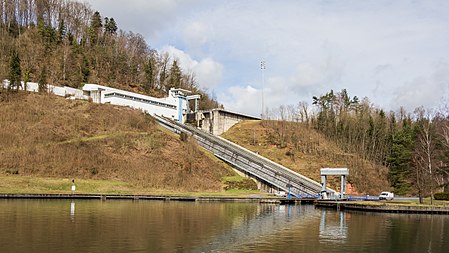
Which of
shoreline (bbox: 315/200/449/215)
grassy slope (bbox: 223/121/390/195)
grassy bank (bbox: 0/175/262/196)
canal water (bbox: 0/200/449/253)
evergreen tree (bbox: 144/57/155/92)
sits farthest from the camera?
evergreen tree (bbox: 144/57/155/92)

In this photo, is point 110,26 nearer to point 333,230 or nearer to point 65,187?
point 65,187

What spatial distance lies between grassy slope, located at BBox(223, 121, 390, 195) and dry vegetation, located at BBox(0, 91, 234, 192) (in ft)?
51.3

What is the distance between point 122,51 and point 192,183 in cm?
5632

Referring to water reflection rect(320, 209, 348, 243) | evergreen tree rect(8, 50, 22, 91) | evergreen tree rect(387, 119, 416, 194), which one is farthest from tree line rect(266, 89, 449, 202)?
evergreen tree rect(8, 50, 22, 91)

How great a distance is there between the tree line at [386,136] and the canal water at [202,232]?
80.3ft

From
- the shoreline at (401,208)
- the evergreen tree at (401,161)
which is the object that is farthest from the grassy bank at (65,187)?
Result: the evergreen tree at (401,161)

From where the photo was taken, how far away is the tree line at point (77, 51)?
3054 inches

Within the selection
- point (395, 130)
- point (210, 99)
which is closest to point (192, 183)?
point (395, 130)

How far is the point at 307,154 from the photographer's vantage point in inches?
2781

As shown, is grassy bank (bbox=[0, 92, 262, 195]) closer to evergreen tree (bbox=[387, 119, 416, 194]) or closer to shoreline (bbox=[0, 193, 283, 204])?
shoreline (bbox=[0, 193, 283, 204])

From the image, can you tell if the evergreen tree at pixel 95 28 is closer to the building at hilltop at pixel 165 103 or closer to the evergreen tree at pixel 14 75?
the building at hilltop at pixel 165 103

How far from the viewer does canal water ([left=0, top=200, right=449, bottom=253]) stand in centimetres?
1717

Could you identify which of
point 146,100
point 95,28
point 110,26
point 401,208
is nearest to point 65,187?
point 401,208

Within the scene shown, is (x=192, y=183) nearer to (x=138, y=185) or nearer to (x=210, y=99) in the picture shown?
(x=138, y=185)
